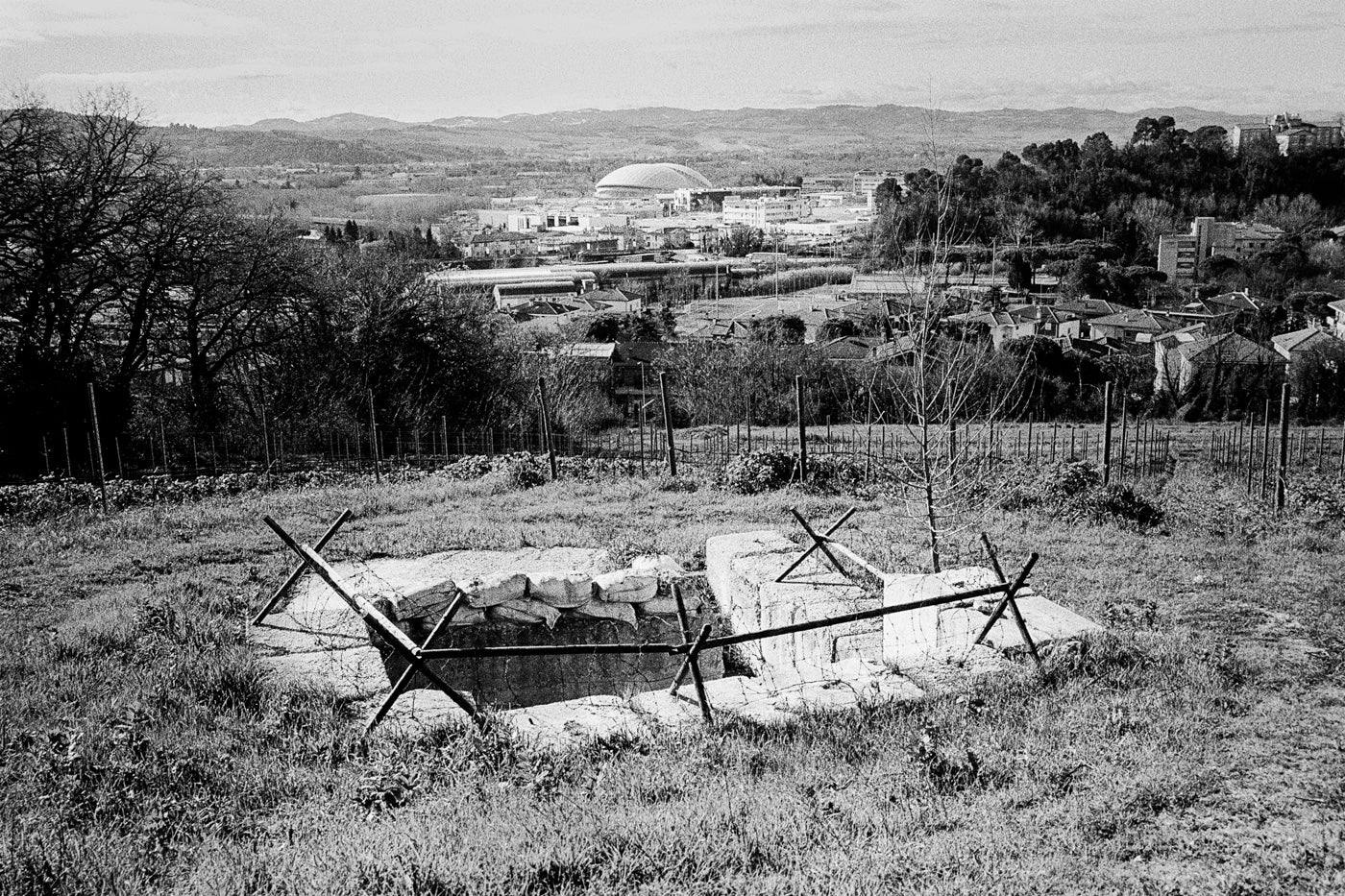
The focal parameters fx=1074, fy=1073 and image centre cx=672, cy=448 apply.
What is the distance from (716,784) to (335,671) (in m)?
2.81

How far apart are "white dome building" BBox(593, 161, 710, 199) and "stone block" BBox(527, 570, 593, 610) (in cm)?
15794

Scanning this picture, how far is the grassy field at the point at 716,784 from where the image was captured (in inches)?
154

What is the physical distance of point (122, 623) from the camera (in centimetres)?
692

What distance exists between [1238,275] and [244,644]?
60516mm

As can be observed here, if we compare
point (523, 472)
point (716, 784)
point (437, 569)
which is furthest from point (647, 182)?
point (716, 784)

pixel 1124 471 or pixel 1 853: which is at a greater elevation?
pixel 1 853

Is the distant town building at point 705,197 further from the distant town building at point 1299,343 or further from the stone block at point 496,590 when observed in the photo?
the stone block at point 496,590

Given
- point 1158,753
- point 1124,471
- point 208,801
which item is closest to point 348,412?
point 1124,471

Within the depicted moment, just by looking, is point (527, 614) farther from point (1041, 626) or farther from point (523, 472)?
point (523, 472)

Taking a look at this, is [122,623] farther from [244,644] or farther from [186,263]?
[186,263]

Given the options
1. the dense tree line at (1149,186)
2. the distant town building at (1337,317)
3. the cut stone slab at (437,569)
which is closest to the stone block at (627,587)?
the cut stone slab at (437,569)

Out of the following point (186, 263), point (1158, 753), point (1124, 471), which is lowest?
point (1124, 471)

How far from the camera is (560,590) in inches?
323

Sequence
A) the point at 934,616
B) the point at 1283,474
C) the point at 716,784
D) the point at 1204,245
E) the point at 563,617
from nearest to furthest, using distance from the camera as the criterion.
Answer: the point at 716,784 < the point at 934,616 < the point at 563,617 < the point at 1283,474 < the point at 1204,245
